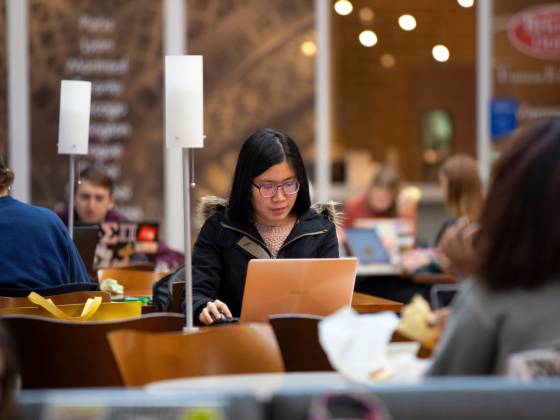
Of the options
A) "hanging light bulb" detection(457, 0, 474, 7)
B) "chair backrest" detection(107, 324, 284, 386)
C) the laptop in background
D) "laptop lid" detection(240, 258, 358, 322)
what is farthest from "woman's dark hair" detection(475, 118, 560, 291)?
"hanging light bulb" detection(457, 0, 474, 7)

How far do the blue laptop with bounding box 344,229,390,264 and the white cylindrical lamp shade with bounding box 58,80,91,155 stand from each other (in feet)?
8.60

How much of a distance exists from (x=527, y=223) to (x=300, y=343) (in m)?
0.82

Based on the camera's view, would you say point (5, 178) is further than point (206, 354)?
Yes

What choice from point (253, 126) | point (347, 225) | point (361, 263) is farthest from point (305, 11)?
point (361, 263)

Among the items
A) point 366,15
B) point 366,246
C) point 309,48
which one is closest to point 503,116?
point 366,15

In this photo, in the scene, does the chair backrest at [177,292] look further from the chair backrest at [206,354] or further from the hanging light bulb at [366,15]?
the hanging light bulb at [366,15]

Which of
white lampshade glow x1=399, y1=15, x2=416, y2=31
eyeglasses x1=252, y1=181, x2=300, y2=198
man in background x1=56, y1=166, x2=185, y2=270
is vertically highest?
white lampshade glow x1=399, y1=15, x2=416, y2=31

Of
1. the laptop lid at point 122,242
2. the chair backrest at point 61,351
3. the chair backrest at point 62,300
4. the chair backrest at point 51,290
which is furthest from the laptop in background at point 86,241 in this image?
the chair backrest at point 61,351

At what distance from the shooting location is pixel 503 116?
698 cm

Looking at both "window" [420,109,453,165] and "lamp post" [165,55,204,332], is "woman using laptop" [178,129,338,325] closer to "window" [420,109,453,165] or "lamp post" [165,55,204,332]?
"lamp post" [165,55,204,332]

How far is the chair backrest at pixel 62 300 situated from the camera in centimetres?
228

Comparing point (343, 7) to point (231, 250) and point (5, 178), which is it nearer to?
point (231, 250)

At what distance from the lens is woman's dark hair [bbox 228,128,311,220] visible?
2.71 m

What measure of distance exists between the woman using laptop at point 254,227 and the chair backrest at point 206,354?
0.96m
